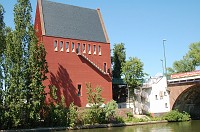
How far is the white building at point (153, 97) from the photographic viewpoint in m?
43.1

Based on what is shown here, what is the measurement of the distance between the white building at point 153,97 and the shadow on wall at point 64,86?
36.3 feet

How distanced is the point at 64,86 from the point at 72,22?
10.6m

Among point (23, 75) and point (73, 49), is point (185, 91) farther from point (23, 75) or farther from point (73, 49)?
point (23, 75)

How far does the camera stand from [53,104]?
3509cm

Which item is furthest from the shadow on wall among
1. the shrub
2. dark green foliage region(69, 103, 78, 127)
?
the shrub

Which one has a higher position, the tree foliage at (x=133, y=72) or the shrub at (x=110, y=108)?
the tree foliage at (x=133, y=72)

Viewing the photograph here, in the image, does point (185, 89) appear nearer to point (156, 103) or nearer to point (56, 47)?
point (156, 103)

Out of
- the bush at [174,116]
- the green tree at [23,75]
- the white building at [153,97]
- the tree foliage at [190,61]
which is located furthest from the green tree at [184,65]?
the green tree at [23,75]

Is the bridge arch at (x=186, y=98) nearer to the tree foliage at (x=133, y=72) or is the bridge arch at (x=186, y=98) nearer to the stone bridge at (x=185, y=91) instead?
the stone bridge at (x=185, y=91)

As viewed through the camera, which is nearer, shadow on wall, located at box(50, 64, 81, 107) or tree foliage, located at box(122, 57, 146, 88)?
shadow on wall, located at box(50, 64, 81, 107)

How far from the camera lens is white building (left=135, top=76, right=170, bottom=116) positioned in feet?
141

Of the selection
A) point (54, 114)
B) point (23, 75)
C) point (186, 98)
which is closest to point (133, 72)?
point (186, 98)

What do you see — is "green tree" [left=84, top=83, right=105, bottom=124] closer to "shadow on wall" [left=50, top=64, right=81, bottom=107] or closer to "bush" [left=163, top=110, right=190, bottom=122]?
"shadow on wall" [left=50, top=64, right=81, bottom=107]

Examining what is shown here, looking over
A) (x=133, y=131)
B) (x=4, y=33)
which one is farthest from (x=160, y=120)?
(x=4, y=33)
